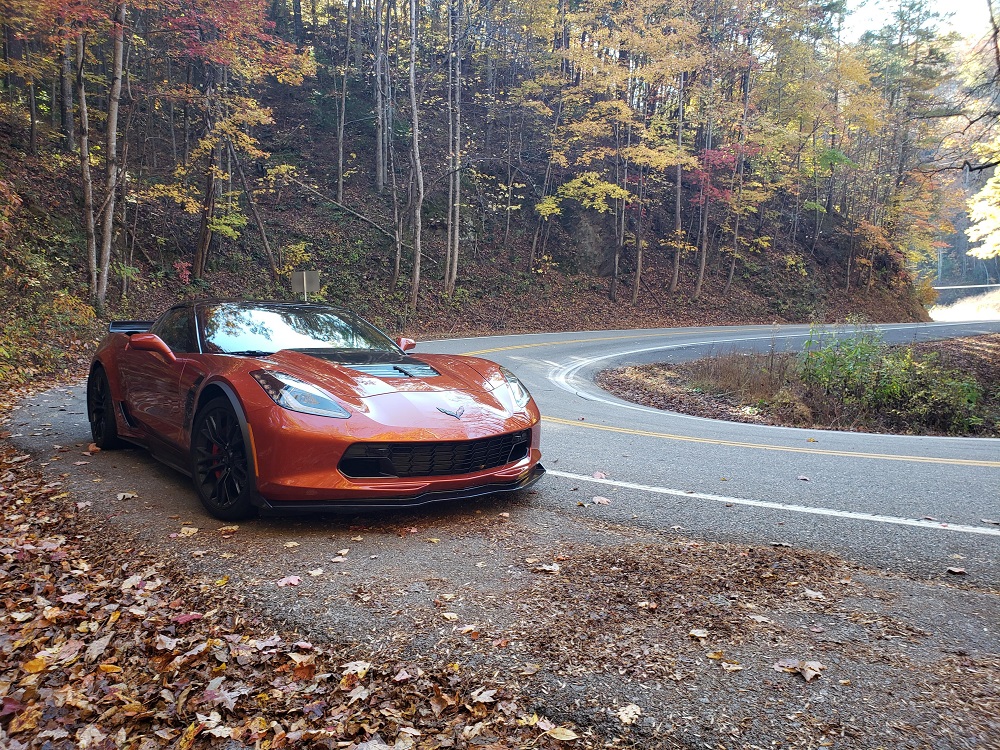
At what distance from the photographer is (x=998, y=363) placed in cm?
1875

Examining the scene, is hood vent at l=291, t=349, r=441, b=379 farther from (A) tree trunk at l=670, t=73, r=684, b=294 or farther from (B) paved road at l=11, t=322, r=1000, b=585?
(A) tree trunk at l=670, t=73, r=684, b=294

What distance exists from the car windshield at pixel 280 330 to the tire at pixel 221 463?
2.22ft

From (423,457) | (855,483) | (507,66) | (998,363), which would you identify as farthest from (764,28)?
(423,457)

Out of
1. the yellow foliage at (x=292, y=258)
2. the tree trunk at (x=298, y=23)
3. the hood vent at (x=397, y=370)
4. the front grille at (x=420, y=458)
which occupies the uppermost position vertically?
the tree trunk at (x=298, y=23)

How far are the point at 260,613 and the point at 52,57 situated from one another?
21.8m

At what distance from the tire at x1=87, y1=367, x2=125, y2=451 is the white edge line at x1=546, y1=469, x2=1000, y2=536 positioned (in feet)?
13.2

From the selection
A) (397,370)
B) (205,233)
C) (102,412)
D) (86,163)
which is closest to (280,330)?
(397,370)

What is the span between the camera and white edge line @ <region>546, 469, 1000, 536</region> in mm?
4107

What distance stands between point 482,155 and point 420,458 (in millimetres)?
28084

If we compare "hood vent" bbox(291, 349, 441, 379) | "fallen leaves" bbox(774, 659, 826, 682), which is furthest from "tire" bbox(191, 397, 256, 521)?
"fallen leaves" bbox(774, 659, 826, 682)

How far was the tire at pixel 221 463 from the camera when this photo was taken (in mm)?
4020

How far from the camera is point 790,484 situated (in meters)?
5.23

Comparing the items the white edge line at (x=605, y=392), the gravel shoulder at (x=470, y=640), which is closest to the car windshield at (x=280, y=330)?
the gravel shoulder at (x=470, y=640)

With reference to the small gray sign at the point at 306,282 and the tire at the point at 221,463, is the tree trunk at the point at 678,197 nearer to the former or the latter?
the small gray sign at the point at 306,282
